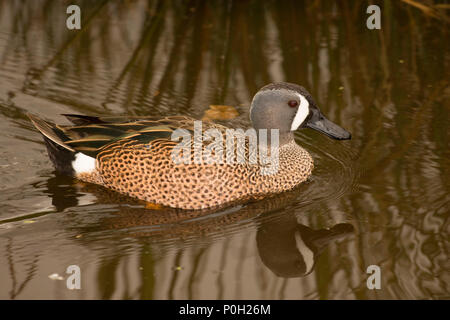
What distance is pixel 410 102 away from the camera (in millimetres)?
6883

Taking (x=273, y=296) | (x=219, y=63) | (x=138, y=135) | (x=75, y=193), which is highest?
(x=219, y=63)

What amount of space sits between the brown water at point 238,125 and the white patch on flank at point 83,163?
0.13m

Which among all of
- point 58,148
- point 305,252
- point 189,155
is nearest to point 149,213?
point 189,155

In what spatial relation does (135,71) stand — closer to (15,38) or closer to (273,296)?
(15,38)

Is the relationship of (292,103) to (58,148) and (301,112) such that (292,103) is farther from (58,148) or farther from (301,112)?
(58,148)

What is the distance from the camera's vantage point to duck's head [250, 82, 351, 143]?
5.50 m

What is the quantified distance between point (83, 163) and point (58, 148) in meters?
0.23

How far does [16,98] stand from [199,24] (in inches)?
101

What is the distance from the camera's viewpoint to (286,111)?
18.2 feet

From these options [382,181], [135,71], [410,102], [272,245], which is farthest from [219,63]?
[272,245]

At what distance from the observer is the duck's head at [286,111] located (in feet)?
18.0

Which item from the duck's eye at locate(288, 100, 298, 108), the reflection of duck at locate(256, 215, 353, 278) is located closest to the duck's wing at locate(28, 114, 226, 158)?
the duck's eye at locate(288, 100, 298, 108)

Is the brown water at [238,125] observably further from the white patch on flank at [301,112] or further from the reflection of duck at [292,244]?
the white patch on flank at [301,112]

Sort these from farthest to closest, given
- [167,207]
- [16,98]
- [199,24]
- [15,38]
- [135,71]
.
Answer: [199,24], [15,38], [135,71], [16,98], [167,207]
